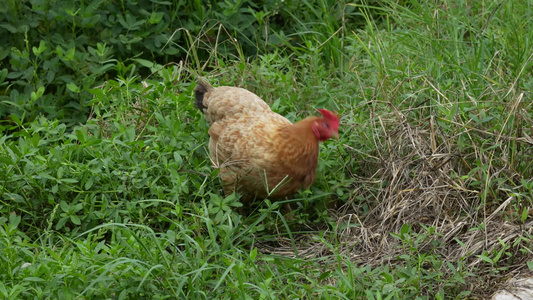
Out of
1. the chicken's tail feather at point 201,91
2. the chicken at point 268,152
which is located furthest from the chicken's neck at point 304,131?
the chicken's tail feather at point 201,91

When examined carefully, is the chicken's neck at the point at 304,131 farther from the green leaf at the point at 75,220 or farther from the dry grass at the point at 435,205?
the green leaf at the point at 75,220

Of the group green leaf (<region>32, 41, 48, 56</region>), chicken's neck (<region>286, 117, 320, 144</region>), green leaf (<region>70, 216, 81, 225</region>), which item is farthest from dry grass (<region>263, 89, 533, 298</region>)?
green leaf (<region>32, 41, 48, 56</region>)

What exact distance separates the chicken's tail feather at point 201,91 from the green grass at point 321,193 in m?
0.11

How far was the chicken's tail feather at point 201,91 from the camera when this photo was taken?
186 inches

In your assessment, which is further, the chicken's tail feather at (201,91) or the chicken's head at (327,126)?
the chicken's tail feather at (201,91)

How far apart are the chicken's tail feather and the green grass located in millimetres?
112

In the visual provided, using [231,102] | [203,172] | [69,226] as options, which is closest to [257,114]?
[231,102]

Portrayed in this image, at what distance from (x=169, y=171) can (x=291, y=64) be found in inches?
74.3

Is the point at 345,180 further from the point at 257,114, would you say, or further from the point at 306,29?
the point at 306,29

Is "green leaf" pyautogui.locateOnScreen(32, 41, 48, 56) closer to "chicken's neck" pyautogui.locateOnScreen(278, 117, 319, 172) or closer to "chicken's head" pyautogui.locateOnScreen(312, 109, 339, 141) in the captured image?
"chicken's neck" pyautogui.locateOnScreen(278, 117, 319, 172)

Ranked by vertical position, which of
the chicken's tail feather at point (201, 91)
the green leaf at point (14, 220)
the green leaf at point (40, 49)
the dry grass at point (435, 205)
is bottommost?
the dry grass at point (435, 205)

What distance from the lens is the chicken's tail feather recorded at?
471 cm

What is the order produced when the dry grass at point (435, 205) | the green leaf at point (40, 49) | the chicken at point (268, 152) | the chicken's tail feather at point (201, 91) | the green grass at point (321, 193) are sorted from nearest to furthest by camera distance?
the green grass at point (321, 193) → the dry grass at point (435, 205) → the chicken at point (268, 152) → the chicken's tail feather at point (201, 91) → the green leaf at point (40, 49)

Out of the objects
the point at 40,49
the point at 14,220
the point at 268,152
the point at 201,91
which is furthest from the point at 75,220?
the point at 40,49
